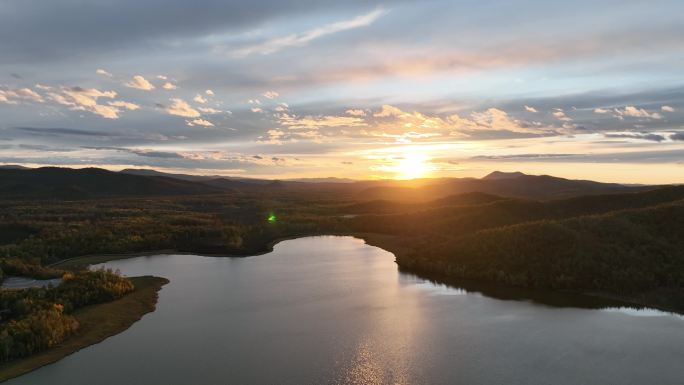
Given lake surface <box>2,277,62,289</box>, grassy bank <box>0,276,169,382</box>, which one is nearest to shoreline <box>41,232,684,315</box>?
lake surface <box>2,277,62,289</box>

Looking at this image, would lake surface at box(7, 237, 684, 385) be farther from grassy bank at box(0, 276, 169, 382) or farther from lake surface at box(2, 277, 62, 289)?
lake surface at box(2, 277, 62, 289)

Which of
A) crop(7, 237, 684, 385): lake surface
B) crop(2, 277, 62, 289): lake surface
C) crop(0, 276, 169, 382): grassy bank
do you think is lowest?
crop(0, 276, 169, 382): grassy bank

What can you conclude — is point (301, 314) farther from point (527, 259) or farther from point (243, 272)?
point (527, 259)

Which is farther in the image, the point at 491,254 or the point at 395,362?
the point at 491,254

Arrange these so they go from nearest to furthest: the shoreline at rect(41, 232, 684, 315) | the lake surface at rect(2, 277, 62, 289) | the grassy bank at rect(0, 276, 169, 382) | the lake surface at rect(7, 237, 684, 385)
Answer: the lake surface at rect(7, 237, 684, 385) < the grassy bank at rect(0, 276, 169, 382) < the shoreline at rect(41, 232, 684, 315) < the lake surface at rect(2, 277, 62, 289)

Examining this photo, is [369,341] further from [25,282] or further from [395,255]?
[395,255]

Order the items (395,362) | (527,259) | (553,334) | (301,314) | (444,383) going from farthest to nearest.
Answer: (527,259) → (301,314) → (553,334) → (395,362) → (444,383)

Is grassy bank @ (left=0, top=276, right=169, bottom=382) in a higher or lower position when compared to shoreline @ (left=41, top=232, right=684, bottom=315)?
lower

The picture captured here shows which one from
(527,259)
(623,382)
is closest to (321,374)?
(623,382)

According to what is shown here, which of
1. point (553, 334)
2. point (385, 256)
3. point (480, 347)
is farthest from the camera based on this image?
point (385, 256)
